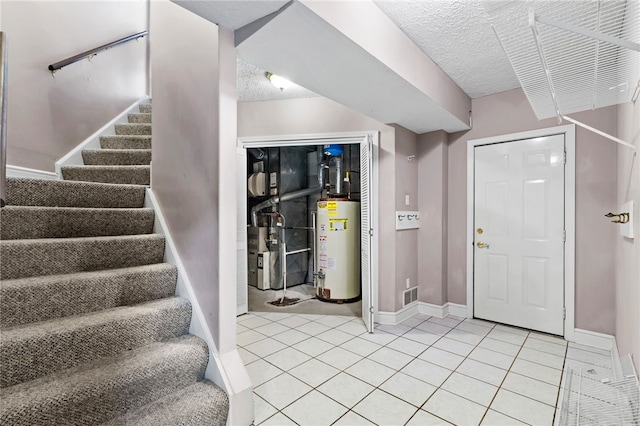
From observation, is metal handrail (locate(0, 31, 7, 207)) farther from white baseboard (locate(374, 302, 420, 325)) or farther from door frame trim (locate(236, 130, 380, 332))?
white baseboard (locate(374, 302, 420, 325))

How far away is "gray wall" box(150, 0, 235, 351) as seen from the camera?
5.51 ft

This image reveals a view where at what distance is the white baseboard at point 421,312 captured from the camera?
11.0ft

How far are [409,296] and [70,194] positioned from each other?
3.35 metres

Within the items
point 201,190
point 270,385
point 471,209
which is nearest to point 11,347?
point 201,190

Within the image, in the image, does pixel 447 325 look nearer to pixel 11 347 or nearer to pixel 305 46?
pixel 305 46

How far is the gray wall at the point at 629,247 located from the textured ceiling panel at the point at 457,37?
99cm

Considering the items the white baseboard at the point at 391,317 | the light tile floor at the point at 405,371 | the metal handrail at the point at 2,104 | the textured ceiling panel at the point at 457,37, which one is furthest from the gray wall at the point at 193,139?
the white baseboard at the point at 391,317

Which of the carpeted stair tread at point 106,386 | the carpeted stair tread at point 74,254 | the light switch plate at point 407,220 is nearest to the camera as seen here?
the carpeted stair tread at point 106,386

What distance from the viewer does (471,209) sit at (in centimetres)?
348

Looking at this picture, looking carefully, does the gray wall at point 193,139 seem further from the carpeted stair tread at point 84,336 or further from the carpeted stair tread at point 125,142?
the carpeted stair tread at point 125,142

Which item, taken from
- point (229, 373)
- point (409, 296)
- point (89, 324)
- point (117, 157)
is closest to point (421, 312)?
point (409, 296)

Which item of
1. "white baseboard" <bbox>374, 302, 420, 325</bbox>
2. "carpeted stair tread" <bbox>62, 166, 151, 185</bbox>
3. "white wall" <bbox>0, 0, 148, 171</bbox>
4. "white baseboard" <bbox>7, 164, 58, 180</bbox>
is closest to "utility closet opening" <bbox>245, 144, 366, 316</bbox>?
"white baseboard" <bbox>374, 302, 420, 325</bbox>

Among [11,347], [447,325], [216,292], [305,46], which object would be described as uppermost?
[305,46]

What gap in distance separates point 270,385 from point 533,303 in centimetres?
272
